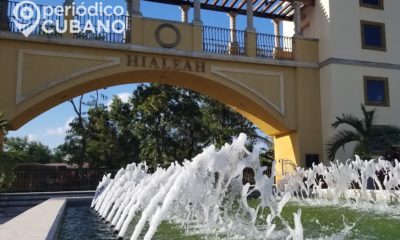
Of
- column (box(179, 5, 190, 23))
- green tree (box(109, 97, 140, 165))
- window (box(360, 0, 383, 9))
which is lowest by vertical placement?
green tree (box(109, 97, 140, 165))

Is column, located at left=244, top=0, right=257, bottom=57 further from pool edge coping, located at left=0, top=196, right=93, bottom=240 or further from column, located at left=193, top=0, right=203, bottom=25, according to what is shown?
pool edge coping, located at left=0, top=196, right=93, bottom=240

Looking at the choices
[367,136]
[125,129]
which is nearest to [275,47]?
[367,136]

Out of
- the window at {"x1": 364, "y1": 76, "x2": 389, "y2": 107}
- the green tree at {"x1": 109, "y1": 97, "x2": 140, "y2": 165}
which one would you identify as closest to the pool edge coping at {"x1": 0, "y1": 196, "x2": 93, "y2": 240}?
the window at {"x1": 364, "y1": 76, "x2": 389, "y2": 107}

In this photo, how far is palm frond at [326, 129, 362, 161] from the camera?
50.9 ft

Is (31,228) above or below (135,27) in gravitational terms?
below

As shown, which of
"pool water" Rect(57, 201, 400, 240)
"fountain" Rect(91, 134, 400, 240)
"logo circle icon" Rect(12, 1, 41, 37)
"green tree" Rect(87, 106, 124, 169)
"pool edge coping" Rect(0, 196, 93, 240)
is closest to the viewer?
"pool edge coping" Rect(0, 196, 93, 240)

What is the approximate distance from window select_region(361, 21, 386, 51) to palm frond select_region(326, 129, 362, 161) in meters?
4.01

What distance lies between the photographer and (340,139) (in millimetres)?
15844

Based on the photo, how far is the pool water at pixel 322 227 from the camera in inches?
260

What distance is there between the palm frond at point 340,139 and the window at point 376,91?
2.19m

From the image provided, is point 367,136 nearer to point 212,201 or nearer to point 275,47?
point 275,47

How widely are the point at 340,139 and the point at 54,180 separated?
11.3 m

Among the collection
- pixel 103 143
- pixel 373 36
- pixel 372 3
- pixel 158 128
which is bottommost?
pixel 103 143

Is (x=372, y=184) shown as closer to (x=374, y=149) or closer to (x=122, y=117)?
(x=374, y=149)
